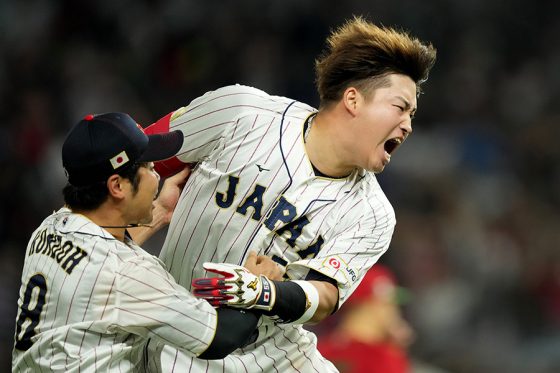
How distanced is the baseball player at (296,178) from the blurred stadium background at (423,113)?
3.79 m

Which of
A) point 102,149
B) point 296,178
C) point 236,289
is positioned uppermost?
point 102,149

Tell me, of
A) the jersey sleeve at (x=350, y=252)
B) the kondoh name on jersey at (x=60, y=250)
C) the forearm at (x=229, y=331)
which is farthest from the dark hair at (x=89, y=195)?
the jersey sleeve at (x=350, y=252)

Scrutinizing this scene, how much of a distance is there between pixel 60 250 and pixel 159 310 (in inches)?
13.3

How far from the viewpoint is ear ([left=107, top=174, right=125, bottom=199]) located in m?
2.95

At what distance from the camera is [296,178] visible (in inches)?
137

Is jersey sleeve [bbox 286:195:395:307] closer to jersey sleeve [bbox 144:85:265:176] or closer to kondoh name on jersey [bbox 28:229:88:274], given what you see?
jersey sleeve [bbox 144:85:265:176]

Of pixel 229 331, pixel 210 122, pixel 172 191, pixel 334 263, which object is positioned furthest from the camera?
pixel 172 191

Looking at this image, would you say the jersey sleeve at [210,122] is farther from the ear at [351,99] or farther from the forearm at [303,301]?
the forearm at [303,301]

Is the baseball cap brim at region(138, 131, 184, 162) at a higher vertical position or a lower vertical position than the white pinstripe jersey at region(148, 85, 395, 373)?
higher

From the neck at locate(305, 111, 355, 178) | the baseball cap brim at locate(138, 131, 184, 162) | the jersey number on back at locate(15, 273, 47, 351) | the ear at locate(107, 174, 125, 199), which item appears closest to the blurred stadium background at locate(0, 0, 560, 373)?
the baseball cap brim at locate(138, 131, 184, 162)

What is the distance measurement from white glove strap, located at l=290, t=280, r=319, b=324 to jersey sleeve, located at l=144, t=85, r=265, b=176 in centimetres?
67

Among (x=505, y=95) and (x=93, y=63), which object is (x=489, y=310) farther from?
(x=93, y=63)

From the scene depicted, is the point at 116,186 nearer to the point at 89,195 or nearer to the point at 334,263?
the point at 89,195

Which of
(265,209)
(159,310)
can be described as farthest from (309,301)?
(159,310)
